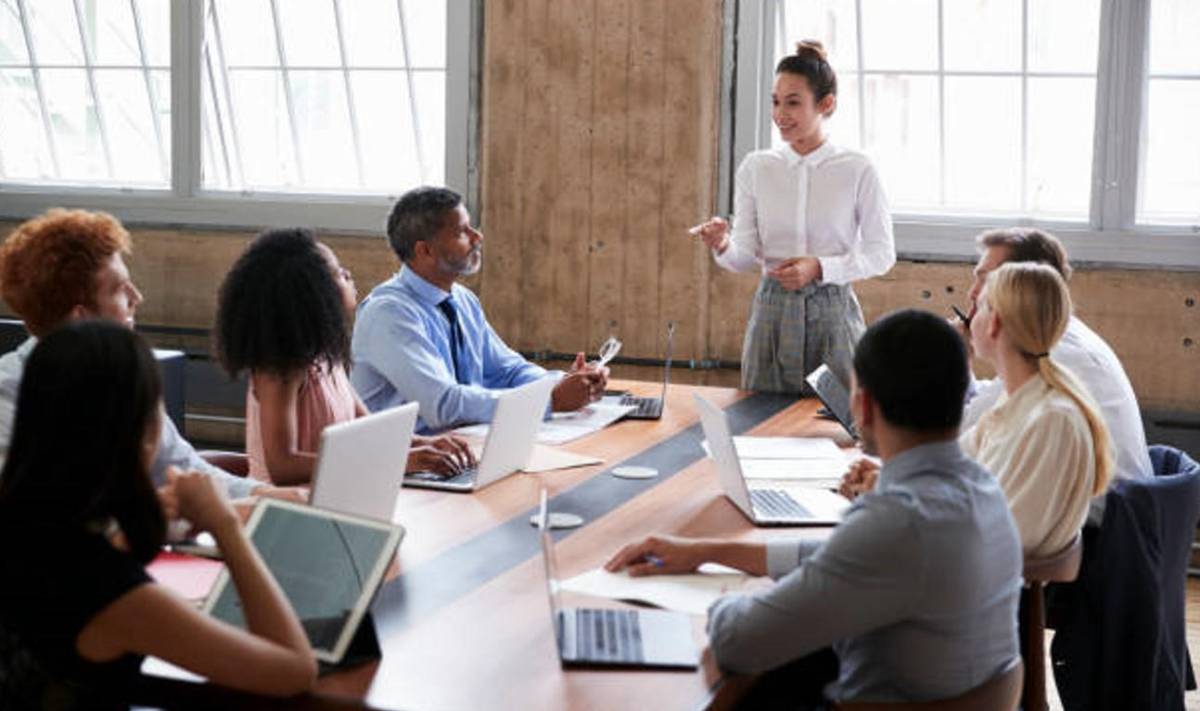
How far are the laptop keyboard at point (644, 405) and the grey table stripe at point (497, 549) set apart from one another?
310 mm

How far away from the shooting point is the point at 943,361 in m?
2.24

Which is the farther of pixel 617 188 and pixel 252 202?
pixel 252 202

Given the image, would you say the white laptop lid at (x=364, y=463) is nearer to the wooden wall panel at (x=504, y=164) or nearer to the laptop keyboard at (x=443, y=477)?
the laptop keyboard at (x=443, y=477)

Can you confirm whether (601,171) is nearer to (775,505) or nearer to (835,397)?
(835,397)

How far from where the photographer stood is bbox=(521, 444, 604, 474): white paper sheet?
3475 millimetres

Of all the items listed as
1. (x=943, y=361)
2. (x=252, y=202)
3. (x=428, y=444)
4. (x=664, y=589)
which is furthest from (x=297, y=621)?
(x=252, y=202)

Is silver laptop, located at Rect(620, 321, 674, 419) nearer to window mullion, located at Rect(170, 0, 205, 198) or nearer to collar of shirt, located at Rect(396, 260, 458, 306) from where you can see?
collar of shirt, located at Rect(396, 260, 458, 306)

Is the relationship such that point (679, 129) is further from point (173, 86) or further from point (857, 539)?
point (857, 539)

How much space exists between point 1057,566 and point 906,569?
85 cm

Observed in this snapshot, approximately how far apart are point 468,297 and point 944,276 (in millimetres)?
2107

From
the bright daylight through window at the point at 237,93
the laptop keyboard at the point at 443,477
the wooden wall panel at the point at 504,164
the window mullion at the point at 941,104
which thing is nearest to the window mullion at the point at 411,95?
the bright daylight through window at the point at 237,93

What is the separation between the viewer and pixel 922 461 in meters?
2.25

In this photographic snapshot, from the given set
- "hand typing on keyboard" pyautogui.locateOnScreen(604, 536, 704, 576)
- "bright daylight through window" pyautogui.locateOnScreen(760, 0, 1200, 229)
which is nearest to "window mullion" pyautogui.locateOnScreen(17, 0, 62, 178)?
"bright daylight through window" pyautogui.locateOnScreen(760, 0, 1200, 229)

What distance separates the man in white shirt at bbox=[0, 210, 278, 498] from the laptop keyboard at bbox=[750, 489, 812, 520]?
0.99m
